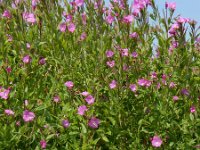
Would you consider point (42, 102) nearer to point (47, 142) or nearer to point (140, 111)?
point (47, 142)

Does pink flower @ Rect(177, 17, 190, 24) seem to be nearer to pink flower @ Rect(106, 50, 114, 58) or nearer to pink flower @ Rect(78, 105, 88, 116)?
pink flower @ Rect(106, 50, 114, 58)

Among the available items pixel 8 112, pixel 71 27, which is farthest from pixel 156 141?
pixel 71 27

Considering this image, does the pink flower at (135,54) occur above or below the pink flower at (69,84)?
above

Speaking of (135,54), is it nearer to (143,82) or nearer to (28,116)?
(143,82)

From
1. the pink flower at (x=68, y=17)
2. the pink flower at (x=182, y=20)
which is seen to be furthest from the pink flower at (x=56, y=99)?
the pink flower at (x=182, y=20)

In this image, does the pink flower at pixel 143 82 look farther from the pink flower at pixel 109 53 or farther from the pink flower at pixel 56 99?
the pink flower at pixel 56 99

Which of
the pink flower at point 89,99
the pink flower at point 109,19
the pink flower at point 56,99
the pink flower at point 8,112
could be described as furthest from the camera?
the pink flower at point 109,19

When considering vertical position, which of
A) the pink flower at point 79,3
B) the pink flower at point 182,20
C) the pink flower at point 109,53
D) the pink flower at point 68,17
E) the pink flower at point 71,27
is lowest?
the pink flower at point 109,53
